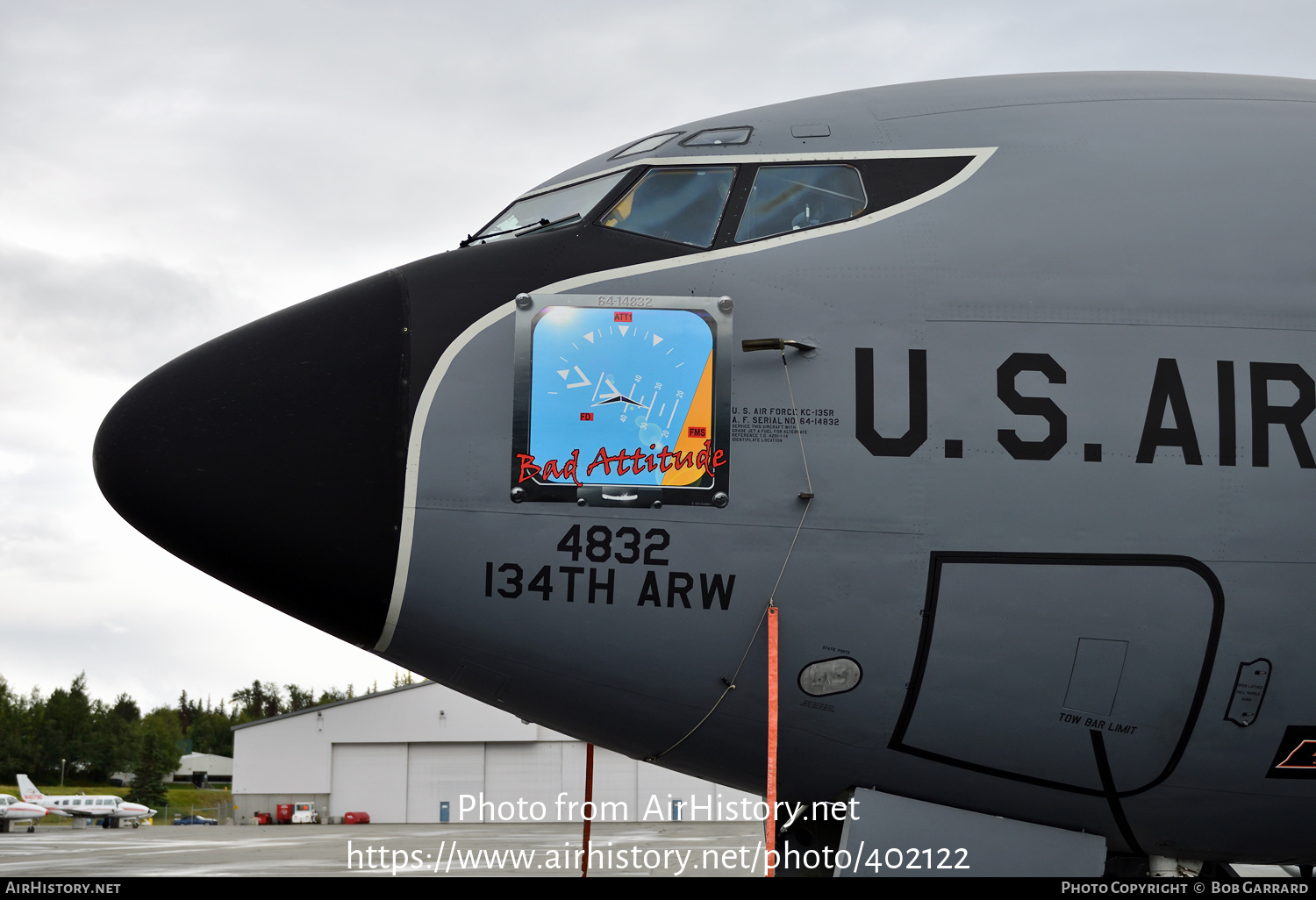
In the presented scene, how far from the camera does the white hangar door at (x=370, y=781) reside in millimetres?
48594

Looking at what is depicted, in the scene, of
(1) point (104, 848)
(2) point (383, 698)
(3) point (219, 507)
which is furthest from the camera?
(2) point (383, 698)

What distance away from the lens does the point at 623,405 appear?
5.45 meters

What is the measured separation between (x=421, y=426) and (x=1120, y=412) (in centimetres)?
355

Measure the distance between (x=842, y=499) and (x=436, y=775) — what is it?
46.4 metres

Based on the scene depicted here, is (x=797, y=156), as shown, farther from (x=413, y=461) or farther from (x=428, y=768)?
(x=428, y=768)

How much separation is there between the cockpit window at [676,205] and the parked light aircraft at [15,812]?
51297 millimetres

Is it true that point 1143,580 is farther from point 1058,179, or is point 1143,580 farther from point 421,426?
point 421,426

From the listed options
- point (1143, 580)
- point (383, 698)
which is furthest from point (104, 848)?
point (1143, 580)

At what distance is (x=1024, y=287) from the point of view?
5.63 metres

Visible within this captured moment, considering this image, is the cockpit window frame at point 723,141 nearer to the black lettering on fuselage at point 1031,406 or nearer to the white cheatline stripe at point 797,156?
the white cheatline stripe at point 797,156

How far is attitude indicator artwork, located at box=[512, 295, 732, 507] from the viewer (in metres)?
5.39

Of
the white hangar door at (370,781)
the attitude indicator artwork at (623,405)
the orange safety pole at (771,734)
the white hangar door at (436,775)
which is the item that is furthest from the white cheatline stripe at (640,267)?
the white hangar door at (370,781)

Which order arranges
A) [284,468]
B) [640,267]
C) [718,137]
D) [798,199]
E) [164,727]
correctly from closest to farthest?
1. [284,468]
2. [640,267]
3. [798,199]
4. [718,137]
5. [164,727]

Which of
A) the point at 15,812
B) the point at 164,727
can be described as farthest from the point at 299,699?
the point at 15,812
